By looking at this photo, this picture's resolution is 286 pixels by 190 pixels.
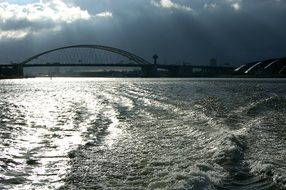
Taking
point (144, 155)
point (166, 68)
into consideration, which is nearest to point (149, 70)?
point (166, 68)

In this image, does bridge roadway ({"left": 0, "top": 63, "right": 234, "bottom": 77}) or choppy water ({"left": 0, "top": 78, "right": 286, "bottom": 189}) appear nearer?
choppy water ({"left": 0, "top": 78, "right": 286, "bottom": 189})

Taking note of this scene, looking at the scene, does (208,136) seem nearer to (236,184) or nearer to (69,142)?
(69,142)

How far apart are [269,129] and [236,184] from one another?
23.7 ft

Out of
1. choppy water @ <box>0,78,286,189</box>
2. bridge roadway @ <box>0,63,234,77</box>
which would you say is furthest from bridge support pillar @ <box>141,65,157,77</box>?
choppy water @ <box>0,78,286,189</box>

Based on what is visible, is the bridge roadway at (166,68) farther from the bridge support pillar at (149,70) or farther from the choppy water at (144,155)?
the choppy water at (144,155)

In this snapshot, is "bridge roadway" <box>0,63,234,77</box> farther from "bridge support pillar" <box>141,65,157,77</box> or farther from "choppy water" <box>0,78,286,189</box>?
"choppy water" <box>0,78,286,189</box>

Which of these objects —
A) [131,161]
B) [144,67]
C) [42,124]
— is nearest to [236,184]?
[131,161]

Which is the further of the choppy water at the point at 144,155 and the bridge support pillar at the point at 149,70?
the bridge support pillar at the point at 149,70

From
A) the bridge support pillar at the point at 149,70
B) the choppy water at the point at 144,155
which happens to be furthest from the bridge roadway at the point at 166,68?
the choppy water at the point at 144,155

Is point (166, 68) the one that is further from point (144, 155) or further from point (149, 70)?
point (144, 155)

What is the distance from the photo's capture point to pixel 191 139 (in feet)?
41.3

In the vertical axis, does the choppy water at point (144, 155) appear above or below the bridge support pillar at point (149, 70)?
above

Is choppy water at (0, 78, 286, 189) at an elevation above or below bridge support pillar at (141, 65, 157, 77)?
above

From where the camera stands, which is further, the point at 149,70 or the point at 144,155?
the point at 149,70
